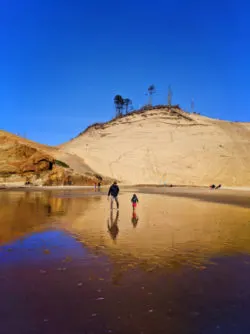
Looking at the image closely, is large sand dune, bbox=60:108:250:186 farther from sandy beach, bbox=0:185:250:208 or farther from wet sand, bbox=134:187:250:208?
wet sand, bbox=134:187:250:208

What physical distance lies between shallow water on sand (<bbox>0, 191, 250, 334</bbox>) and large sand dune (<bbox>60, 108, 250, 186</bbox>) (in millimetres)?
45382

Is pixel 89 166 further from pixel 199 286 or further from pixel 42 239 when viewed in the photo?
pixel 199 286

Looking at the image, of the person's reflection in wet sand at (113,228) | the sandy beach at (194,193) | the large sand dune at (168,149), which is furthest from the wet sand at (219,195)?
the large sand dune at (168,149)

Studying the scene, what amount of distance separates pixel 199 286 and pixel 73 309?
7.02ft

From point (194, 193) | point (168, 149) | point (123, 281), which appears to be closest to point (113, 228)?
point (123, 281)

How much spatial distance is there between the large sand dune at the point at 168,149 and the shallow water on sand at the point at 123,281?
4538cm

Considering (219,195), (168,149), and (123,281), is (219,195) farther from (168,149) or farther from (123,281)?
(168,149)

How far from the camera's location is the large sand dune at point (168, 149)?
189 ft

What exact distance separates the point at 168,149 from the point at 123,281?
61354 mm

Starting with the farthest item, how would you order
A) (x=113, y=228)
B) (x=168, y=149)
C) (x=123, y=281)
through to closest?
(x=168, y=149) → (x=113, y=228) → (x=123, y=281)

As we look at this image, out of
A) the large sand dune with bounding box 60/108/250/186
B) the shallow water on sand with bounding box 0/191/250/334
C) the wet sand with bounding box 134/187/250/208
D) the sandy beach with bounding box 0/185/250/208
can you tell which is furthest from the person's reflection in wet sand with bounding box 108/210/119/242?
the large sand dune with bounding box 60/108/250/186

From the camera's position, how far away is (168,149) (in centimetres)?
6625

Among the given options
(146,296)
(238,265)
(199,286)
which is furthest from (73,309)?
(238,265)

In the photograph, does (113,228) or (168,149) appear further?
(168,149)
